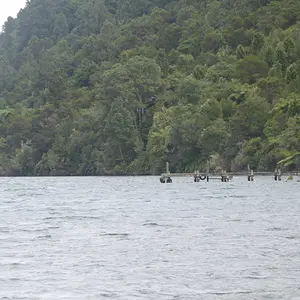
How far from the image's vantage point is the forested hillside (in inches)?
4815

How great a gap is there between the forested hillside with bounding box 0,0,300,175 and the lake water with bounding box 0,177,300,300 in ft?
204

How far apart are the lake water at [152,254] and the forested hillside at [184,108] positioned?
2453 inches

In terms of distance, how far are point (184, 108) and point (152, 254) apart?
108581 millimetres

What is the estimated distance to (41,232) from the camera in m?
37.3

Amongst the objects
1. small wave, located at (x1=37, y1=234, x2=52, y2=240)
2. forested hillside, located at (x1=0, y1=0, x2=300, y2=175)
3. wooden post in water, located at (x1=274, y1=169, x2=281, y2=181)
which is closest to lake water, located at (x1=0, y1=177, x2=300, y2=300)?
small wave, located at (x1=37, y1=234, x2=52, y2=240)

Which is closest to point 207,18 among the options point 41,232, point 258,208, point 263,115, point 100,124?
point 100,124

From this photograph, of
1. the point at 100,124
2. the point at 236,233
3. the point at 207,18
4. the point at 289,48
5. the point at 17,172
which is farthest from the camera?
the point at 207,18

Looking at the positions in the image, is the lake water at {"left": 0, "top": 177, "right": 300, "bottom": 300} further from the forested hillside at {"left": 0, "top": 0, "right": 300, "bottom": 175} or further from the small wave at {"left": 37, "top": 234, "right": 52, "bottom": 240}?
the forested hillside at {"left": 0, "top": 0, "right": 300, "bottom": 175}

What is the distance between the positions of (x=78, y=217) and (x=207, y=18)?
155 metres

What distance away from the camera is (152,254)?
29.1m

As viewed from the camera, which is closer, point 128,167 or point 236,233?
point 236,233

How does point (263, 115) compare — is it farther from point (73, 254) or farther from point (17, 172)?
point (73, 254)

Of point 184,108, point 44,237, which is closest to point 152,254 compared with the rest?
point 44,237

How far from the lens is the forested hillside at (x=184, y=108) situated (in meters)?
122
